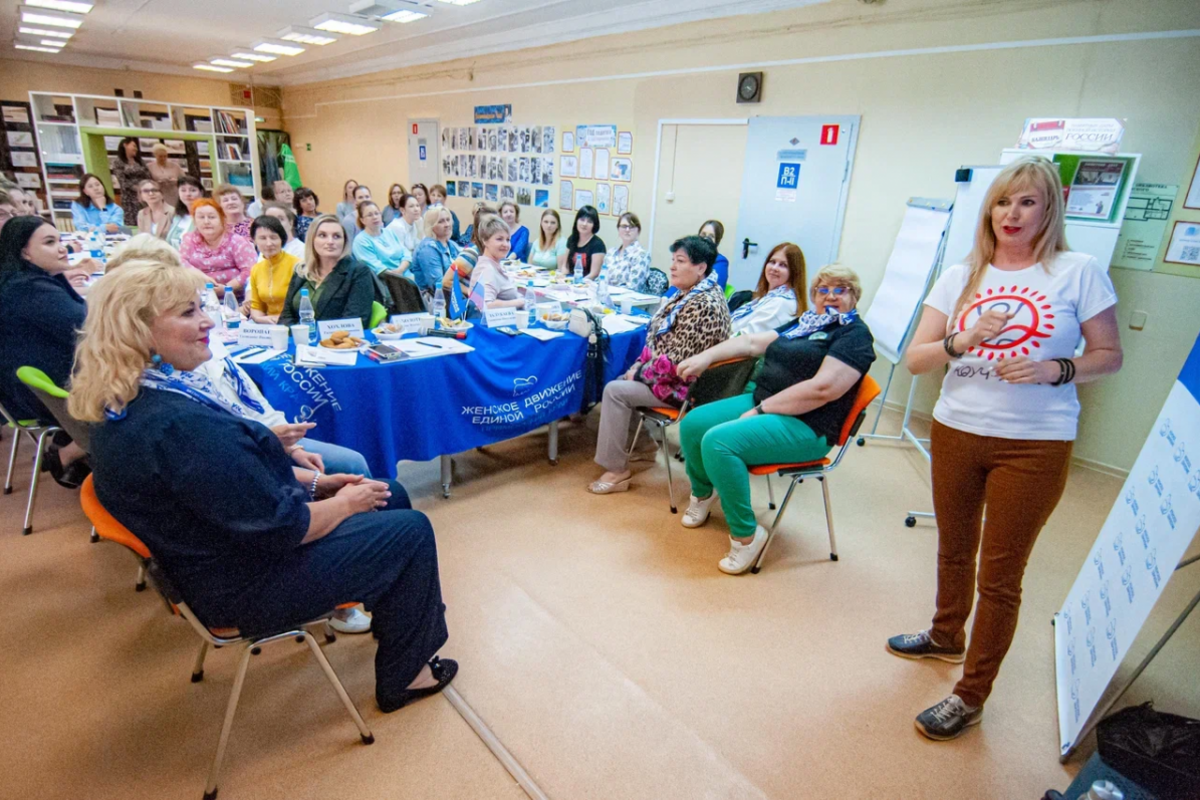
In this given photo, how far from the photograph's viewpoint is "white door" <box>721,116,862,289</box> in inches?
174

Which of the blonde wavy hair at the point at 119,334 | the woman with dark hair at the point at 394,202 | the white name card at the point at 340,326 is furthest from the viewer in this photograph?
the woman with dark hair at the point at 394,202

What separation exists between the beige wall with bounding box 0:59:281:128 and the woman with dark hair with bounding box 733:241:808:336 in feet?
42.2

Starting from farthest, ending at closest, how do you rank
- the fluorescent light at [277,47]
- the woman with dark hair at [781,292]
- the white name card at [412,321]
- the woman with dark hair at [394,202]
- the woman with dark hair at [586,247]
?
the fluorescent light at [277,47] < the woman with dark hair at [394,202] < the woman with dark hair at [586,247] < the white name card at [412,321] < the woman with dark hair at [781,292]

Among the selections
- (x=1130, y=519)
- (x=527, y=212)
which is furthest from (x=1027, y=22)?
(x=527, y=212)

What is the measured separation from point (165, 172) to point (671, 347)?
752cm

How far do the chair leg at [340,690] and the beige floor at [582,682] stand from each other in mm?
42

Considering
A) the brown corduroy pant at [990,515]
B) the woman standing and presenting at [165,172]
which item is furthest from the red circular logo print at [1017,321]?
the woman standing and presenting at [165,172]

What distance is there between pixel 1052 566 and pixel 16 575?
13.6 feet

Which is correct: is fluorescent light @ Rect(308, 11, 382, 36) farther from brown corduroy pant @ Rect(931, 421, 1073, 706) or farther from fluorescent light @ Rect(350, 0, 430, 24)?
brown corduroy pant @ Rect(931, 421, 1073, 706)

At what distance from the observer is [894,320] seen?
12.3 ft

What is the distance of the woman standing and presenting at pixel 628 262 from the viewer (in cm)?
477

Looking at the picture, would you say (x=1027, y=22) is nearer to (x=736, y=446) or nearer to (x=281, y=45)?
(x=736, y=446)

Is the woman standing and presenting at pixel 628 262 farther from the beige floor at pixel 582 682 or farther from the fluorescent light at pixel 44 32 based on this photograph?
the fluorescent light at pixel 44 32

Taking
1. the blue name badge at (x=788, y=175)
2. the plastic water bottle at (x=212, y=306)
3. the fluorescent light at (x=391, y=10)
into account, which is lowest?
the plastic water bottle at (x=212, y=306)
